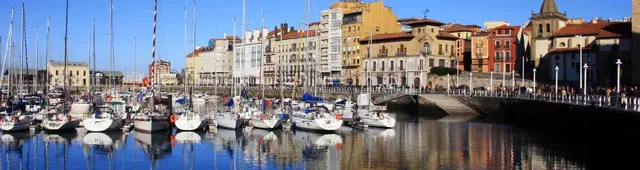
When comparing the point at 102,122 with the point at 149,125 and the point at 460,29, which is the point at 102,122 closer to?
the point at 149,125

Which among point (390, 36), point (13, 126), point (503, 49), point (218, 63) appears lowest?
point (13, 126)

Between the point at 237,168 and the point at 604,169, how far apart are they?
17908 millimetres

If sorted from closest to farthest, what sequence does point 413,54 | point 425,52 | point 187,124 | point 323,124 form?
point 323,124
point 187,124
point 425,52
point 413,54

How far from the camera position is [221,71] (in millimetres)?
155000

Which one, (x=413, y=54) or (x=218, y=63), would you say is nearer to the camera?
(x=413, y=54)

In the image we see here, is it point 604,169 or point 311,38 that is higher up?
point 311,38

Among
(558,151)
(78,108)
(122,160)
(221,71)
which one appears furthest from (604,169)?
(221,71)

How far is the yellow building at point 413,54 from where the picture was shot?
331 ft

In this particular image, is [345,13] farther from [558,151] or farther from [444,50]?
[558,151]

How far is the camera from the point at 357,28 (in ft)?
362

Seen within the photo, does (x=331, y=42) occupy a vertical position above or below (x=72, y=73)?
above

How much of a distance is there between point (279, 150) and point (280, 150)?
7 cm

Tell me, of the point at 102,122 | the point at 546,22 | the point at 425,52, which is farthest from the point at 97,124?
the point at 546,22

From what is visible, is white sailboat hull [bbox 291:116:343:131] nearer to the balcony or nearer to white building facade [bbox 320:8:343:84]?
the balcony
